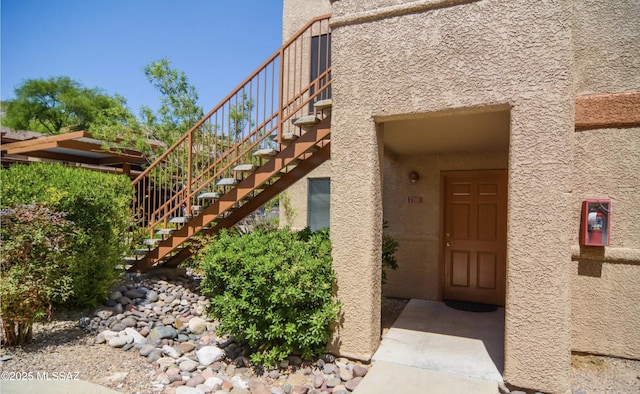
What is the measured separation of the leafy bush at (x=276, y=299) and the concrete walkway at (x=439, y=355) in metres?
0.80

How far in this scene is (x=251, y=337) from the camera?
3678 mm

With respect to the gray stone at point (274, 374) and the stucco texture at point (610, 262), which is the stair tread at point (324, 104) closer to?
the stucco texture at point (610, 262)

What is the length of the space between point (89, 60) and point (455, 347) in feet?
46.2

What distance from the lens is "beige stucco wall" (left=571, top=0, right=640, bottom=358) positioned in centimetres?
363

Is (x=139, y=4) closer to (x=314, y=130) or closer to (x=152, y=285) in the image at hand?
(x=314, y=130)

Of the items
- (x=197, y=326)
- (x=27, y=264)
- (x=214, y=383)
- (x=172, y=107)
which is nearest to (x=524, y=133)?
(x=214, y=383)

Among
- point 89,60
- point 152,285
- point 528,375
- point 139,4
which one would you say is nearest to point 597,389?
point 528,375

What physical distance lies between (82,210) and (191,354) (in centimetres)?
262

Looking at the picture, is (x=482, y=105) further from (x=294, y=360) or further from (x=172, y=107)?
(x=172, y=107)

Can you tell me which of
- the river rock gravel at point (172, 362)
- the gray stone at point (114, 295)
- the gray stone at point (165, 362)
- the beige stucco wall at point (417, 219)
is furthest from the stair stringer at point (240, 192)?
the gray stone at point (165, 362)

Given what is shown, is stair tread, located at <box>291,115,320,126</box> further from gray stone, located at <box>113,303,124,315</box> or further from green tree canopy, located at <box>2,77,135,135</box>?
green tree canopy, located at <box>2,77,135,135</box>

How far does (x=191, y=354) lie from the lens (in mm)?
4207

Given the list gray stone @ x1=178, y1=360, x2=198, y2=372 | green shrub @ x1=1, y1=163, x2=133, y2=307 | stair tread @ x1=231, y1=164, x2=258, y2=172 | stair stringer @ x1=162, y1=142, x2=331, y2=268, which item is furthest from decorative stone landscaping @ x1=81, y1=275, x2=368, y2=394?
stair tread @ x1=231, y1=164, x2=258, y2=172

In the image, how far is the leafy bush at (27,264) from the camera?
12.1ft
